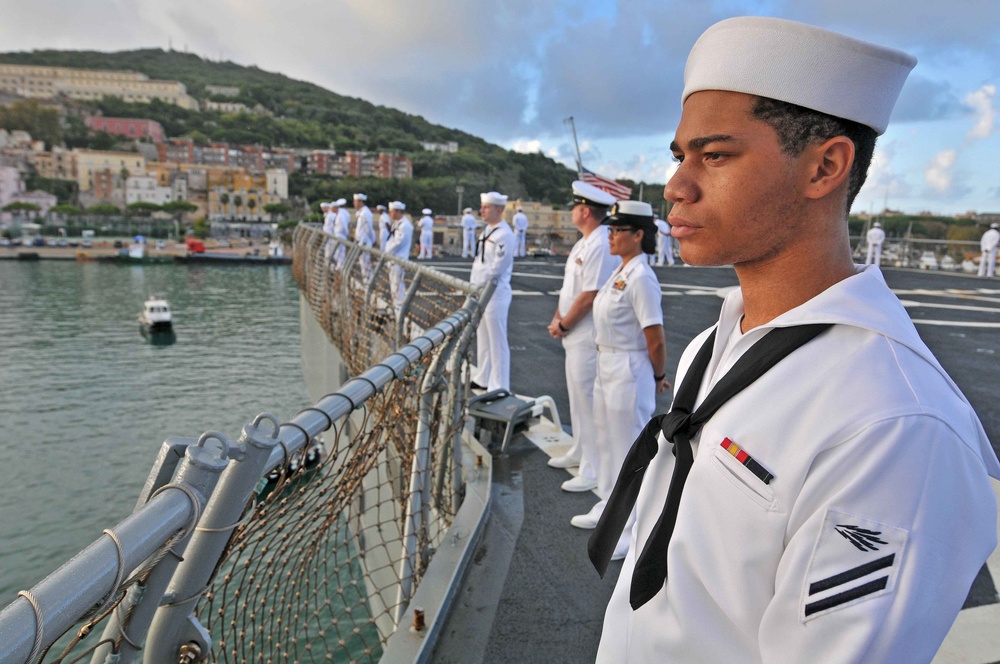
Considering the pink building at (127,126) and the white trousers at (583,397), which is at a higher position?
the pink building at (127,126)

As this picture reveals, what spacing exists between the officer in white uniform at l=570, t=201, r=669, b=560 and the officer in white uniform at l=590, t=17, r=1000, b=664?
219 cm

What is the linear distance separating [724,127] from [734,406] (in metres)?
0.41

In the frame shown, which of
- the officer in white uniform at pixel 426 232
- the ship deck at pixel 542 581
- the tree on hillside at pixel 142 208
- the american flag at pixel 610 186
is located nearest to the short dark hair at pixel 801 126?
the ship deck at pixel 542 581

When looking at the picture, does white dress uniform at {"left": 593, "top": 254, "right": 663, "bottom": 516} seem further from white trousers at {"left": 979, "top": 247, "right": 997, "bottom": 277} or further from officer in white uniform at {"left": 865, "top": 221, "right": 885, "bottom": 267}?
white trousers at {"left": 979, "top": 247, "right": 997, "bottom": 277}

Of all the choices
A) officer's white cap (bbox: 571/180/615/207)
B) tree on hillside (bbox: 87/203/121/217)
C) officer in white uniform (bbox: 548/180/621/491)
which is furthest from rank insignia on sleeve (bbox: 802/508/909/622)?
tree on hillside (bbox: 87/203/121/217)

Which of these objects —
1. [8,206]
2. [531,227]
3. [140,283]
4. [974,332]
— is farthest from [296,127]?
[974,332]

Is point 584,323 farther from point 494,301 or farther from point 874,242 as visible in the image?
point 874,242

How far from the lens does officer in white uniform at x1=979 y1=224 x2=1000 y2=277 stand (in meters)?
20.4

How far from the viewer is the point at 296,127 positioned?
444ft

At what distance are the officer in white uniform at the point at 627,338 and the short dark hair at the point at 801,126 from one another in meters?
2.38

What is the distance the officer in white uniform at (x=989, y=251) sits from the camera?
20375 millimetres

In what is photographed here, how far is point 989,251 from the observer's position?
21.1m

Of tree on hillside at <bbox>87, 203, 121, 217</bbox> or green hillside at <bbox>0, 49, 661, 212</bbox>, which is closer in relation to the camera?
tree on hillside at <bbox>87, 203, 121, 217</bbox>

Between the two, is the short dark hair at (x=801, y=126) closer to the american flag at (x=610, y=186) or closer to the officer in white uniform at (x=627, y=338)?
the officer in white uniform at (x=627, y=338)
